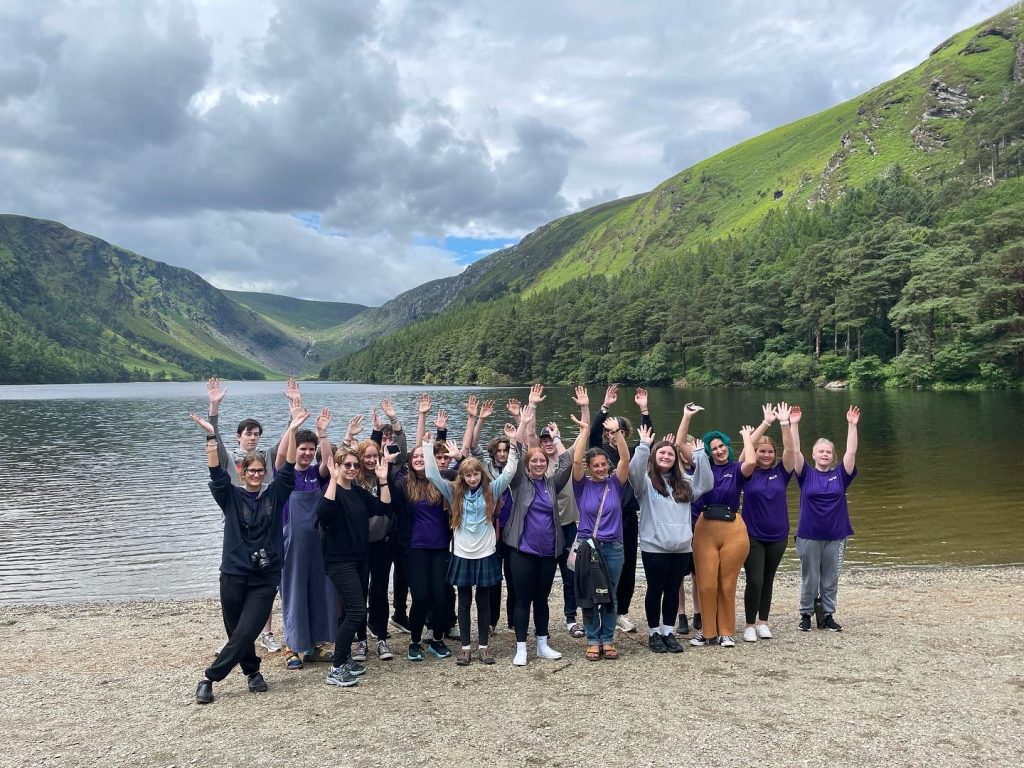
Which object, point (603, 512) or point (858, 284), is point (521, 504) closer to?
point (603, 512)

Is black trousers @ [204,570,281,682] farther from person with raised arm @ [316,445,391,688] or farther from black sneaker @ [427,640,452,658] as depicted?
black sneaker @ [427,640,452,658]

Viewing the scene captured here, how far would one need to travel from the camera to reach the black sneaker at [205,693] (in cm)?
706

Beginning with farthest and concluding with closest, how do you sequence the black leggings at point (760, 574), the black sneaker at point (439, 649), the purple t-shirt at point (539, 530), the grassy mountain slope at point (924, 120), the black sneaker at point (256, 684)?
the grassy mountain slope at point (924, 120)
the black leggings at point (760, 574)
the black sneaker at point (439, 649)
the purple t-shirt at point (539, 530)
the black sneaker at point (256, 684)

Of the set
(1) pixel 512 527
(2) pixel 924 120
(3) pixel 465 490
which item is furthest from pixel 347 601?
(2) pixel 924 120

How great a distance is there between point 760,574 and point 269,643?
6779mm

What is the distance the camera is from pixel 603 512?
7941mm

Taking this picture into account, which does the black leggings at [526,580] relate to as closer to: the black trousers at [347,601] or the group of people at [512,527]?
the group of people at [512,527]

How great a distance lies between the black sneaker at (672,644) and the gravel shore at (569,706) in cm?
17

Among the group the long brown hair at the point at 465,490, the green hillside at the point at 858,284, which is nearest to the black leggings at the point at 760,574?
the long brown hair at the point at 465,490

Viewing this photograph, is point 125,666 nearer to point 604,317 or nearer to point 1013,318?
point 1013,318

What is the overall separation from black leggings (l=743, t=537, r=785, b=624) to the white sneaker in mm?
6441

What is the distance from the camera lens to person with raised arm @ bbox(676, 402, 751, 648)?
27.0ft

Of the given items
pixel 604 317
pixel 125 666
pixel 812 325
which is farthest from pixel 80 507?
pixel 604 317

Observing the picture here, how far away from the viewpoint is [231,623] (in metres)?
7.22
